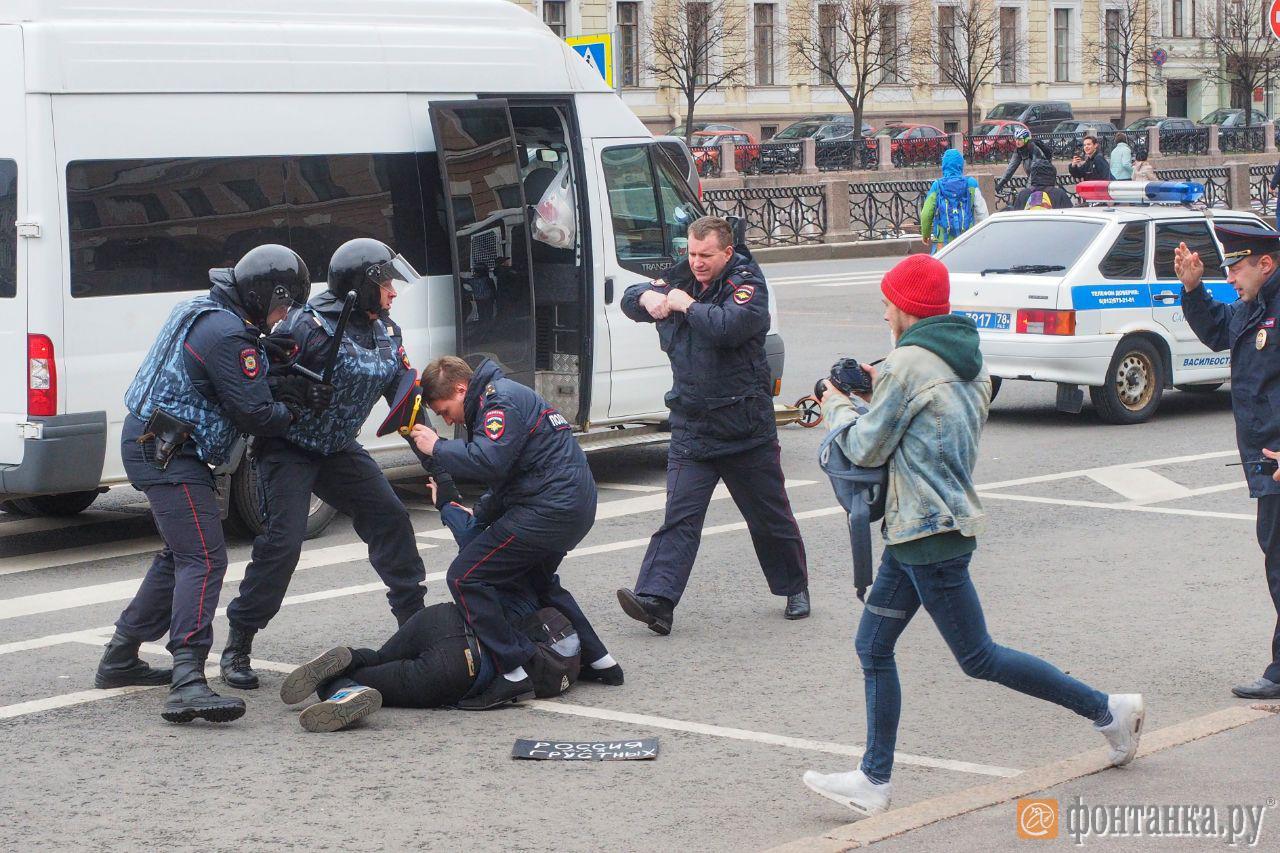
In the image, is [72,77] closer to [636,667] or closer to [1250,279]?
[636,667]

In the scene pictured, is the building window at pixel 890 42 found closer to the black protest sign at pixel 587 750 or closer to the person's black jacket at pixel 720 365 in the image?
the person's black jacket at pixel 720 365

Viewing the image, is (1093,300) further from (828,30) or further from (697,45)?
(828,30)

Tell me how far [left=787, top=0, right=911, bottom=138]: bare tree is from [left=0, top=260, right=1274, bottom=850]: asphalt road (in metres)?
48.8

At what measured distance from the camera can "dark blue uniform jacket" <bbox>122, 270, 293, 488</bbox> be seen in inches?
251

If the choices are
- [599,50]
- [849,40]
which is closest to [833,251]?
[599,50]

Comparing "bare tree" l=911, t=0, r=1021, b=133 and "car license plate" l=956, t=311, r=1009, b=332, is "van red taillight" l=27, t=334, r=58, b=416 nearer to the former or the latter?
"car license plate" l=956, t=311, r=1009, b=332

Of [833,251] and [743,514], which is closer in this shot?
[743,514]

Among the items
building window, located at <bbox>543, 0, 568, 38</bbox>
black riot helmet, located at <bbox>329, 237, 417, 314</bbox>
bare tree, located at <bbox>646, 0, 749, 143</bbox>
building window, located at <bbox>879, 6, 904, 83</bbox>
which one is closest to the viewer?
black riot helmet, located at <bbox>329, 237, 417, 314</bbox>

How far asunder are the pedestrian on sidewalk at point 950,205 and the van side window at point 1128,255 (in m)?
6.25

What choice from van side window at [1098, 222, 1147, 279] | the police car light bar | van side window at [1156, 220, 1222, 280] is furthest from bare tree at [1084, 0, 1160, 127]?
van side window at [1098, 222, 1147, 279]

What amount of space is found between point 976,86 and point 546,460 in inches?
2320

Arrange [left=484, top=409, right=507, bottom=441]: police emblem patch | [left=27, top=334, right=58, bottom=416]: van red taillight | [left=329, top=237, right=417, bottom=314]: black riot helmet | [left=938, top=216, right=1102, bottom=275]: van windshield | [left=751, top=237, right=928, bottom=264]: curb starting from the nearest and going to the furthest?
[left=484, top=409, right=507, bottom=441]: police emblem patch
[left=329, top=237, right=417, bottom=314]: black riot helmet
[left=27, top=334, right=58, bottom=416]: van red taillight
[left=938, top=216, right=1102, bottom=275]: van windshield
[left=751, top=237, right=928, bottom=264]: curb

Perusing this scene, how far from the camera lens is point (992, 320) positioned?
13258 mm

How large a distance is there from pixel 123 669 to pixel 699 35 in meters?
52.0
